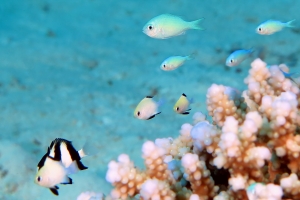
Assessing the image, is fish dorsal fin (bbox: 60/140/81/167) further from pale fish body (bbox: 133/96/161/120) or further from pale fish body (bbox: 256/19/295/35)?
pale fish body (bbox: 256/19/295/35)

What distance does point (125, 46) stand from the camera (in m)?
8.47

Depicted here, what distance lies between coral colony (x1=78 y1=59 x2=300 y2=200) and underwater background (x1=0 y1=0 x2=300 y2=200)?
231 cm

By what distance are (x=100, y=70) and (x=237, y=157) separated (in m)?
6.10

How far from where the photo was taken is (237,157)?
5.46 feet

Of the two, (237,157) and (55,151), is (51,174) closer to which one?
(55,151)

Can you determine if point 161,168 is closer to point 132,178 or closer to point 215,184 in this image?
point 132,178

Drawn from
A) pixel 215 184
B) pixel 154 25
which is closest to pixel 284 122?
pixel 215 184

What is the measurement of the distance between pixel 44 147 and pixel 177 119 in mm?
2216

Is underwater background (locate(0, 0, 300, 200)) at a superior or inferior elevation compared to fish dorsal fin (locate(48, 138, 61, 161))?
inferior

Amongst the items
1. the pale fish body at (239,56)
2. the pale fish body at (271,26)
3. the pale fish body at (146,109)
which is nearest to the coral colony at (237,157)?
the pale fish body at (146,109)

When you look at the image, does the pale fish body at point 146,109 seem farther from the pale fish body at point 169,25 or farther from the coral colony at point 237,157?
the coral colony at point 237,157

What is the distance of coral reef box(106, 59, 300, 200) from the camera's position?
65.4 inches

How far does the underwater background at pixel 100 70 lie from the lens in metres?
4.99

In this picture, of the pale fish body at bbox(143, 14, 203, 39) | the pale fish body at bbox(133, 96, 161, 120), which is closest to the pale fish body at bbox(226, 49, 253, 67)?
the pale fish body at bbox(143, 14, 203, 39)
